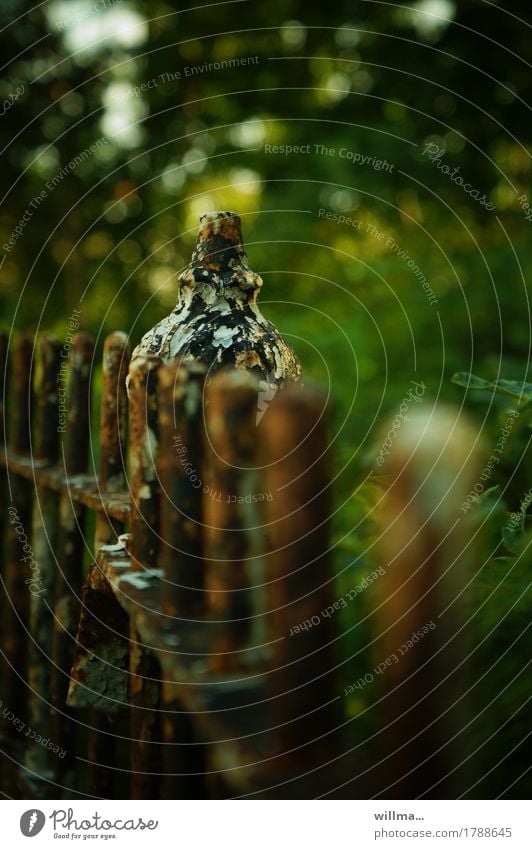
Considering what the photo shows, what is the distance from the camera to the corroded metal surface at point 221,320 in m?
1.42

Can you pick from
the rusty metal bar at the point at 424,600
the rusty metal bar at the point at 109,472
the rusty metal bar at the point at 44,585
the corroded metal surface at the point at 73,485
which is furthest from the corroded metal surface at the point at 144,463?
the rusty metal bar at the point at 44,585

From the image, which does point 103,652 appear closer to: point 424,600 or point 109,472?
point 109,472

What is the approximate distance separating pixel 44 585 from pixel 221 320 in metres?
0.94

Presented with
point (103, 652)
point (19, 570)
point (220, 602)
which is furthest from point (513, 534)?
point (19, 570)

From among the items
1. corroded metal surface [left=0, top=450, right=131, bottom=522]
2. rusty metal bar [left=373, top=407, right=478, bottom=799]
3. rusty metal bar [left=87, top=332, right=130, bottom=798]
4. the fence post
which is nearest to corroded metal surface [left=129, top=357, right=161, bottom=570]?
the fence post

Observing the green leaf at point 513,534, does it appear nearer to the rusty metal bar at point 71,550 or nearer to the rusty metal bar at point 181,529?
the rusty metal bar at point 181,529

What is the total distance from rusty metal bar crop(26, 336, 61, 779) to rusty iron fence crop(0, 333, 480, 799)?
0.11 m

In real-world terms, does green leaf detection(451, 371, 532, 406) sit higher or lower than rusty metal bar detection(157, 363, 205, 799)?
higher

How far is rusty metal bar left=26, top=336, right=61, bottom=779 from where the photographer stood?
195 cm

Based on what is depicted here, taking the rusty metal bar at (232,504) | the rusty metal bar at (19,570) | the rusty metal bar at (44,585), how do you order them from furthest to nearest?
A: 1. the rusty metal bar at (19,570)
2. the rusty metal bar at (44,585)
3. the rusty metal bar at (232,504)

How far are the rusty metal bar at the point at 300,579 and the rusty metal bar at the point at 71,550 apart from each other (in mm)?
1032

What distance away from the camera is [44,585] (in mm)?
1981

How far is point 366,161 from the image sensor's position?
5.34m

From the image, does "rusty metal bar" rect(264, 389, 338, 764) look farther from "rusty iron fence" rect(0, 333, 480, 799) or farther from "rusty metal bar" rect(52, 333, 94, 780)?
"rusty metal bar" rect(52, 333, 94, 780)
